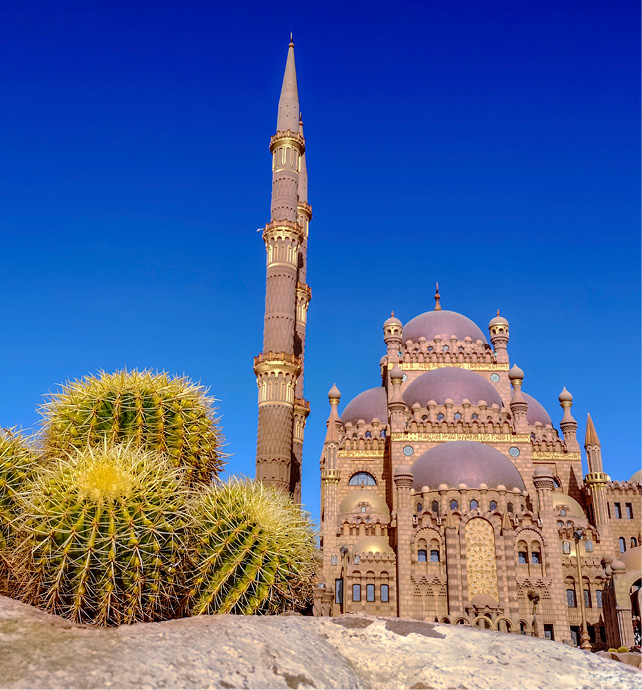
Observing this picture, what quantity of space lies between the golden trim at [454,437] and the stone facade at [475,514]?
0.06 metres

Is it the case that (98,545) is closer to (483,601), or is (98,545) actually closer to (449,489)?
(483,601)

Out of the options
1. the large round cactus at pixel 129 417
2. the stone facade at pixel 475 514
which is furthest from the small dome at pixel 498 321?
the large round cactus at pixel 129 417

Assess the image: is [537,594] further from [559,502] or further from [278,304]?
[278,304]

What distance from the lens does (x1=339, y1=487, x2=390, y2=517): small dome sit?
37531 millimetres

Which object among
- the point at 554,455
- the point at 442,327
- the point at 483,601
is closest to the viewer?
the point at 483,601

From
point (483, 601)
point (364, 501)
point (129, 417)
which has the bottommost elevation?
point (483, 601)

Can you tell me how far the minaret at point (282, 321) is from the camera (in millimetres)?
33969

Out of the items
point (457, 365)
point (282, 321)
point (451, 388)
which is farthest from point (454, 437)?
point (282, 321)

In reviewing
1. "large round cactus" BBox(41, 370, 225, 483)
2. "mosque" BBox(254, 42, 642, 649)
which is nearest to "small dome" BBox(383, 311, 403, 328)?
"mosque" BBox(254, 42, 642, 649)

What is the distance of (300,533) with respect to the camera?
8.23 meters

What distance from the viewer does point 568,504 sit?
1545 inches

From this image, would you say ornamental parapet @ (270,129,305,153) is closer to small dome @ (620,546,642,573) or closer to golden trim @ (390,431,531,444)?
golden trim @ (390,431,531,444)

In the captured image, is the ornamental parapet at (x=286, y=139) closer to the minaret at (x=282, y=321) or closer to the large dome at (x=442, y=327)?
the minaret at (x=282, y=321)

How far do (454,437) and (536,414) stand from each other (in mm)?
11896
